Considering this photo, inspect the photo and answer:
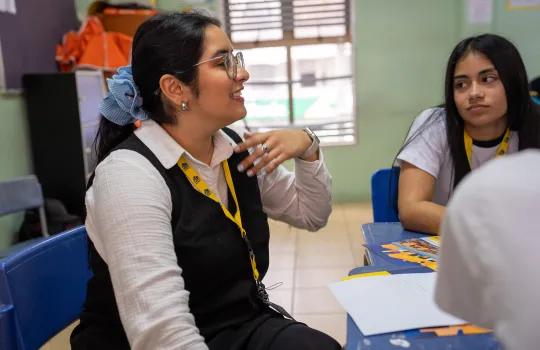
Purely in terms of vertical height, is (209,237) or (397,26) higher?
(397,26)

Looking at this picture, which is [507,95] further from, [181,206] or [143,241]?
[143,241]

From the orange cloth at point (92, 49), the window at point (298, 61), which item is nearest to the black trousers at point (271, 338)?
the orange cloth at point (92, 49)

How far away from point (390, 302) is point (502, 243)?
0.59 m

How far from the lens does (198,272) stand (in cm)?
111

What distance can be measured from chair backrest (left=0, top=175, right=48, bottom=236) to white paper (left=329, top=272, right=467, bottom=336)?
2396 millimetres

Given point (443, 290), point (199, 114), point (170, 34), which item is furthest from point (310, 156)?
point (443, 290)

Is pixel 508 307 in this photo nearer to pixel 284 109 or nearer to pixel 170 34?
pixel 170 34

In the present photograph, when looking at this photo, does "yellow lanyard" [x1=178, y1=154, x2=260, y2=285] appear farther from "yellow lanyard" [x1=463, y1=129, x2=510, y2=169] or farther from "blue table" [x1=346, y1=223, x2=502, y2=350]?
"yellow lanyard" [x1=463, y1=129, x2=510, y2=169]

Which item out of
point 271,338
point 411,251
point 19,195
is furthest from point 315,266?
point 271,338

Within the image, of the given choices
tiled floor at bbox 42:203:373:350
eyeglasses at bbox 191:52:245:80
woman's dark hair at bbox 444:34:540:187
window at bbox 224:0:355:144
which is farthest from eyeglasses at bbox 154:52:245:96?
window at bbox 224:0:355:144

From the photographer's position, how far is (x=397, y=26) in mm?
4453

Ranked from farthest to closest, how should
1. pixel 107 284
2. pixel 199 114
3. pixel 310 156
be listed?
pixel 310 156 → pixel 199 114 → pixel 107 284

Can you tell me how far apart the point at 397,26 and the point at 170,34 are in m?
3.70

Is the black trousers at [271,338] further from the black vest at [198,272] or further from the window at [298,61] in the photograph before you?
the window at [298,61]
